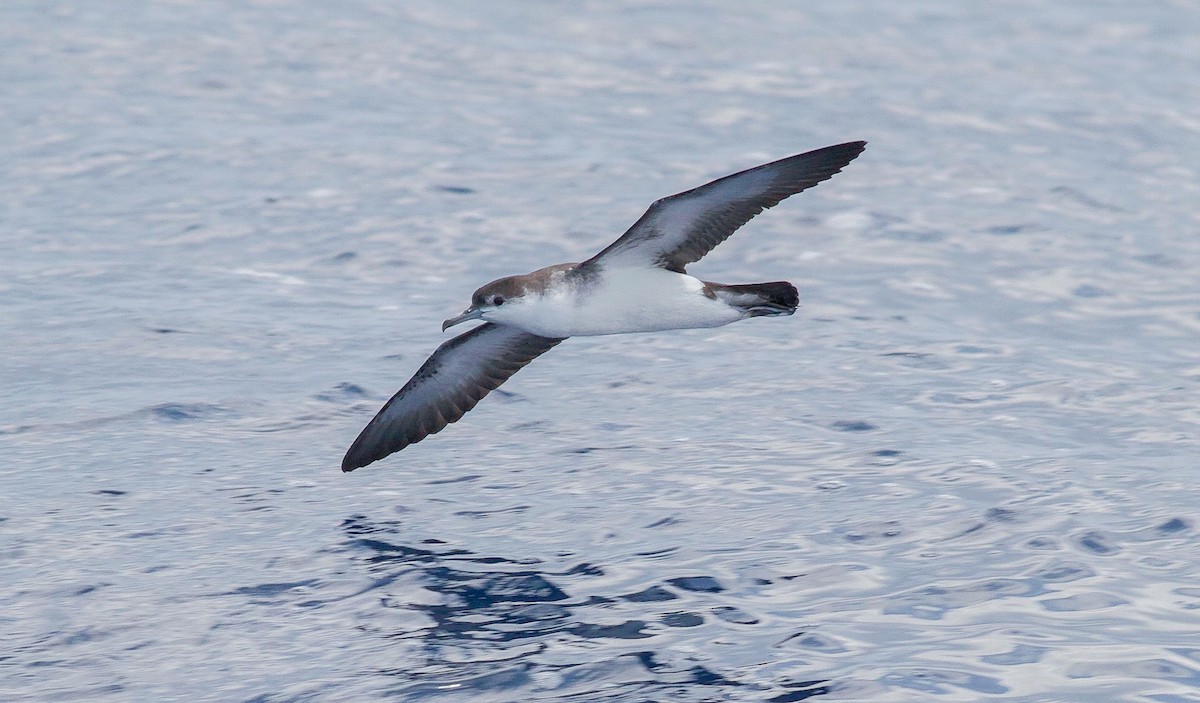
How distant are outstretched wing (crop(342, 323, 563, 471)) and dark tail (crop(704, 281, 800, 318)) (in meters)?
1.77

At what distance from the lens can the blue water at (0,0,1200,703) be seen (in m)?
7.64

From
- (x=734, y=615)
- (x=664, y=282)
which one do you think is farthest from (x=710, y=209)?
(x=734, y=615)

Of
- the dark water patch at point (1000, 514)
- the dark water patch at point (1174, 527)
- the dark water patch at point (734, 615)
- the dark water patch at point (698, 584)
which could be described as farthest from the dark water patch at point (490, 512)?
the dark water patch at point (1174, 527)

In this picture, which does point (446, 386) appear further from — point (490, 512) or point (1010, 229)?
point (1010, 229)

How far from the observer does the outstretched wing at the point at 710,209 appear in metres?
8.38

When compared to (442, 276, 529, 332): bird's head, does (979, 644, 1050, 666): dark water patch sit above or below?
below

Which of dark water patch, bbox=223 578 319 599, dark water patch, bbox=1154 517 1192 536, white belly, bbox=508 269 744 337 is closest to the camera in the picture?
dark water patch, bbox=223 578 319 599

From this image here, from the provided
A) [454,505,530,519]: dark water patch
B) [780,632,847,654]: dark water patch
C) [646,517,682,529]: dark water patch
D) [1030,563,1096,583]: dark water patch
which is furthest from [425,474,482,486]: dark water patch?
[1030,563,1096,583]: dark water patch

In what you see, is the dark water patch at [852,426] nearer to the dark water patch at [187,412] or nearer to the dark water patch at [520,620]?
the dark water patch at [520,620]

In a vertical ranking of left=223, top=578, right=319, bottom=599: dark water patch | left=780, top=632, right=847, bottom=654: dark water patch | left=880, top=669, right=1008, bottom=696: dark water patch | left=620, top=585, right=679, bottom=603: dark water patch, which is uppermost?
left=223, top=578, right=319, bottom=599: dark water patch

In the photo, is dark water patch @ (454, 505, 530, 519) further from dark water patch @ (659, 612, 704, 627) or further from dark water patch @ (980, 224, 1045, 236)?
dark water patch @ (980, 224, 1045, 236)

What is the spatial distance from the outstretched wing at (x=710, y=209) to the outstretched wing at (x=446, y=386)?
1.50 meters

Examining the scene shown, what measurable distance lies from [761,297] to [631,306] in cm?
72

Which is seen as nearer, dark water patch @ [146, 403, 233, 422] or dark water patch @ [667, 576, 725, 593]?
dark water patch @ [667, 576, 725, 593]
